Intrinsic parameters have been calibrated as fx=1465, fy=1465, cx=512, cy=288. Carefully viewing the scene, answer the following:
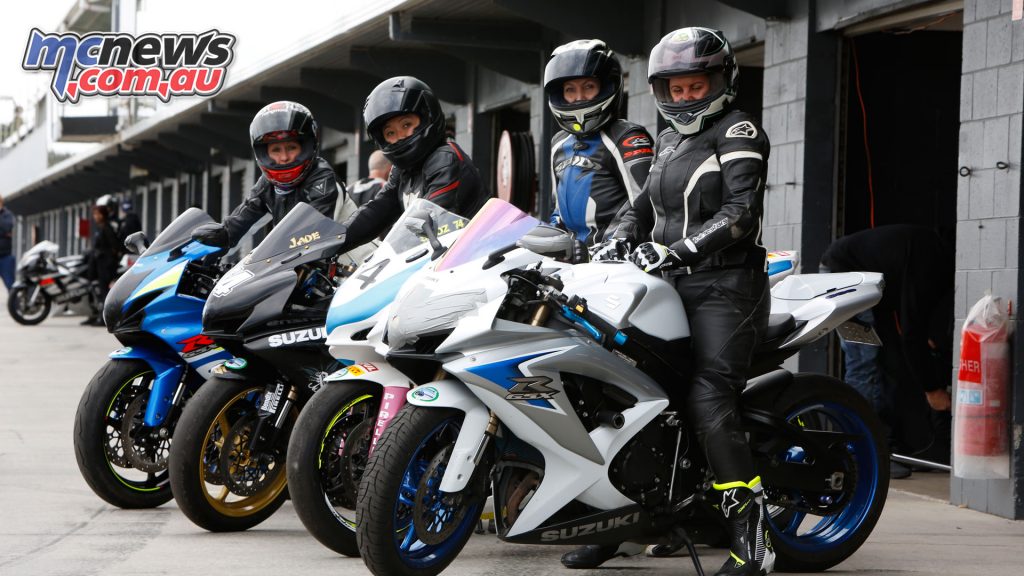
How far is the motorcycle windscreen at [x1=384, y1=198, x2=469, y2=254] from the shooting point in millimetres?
5156

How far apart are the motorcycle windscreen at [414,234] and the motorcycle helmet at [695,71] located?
828 mm

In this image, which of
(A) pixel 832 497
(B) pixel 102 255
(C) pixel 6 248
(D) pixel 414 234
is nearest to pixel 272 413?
(D) pixel 414 234

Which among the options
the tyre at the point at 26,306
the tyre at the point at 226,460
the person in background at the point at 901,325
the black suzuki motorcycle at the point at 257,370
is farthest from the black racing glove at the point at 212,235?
the tyre at the point at 26,306

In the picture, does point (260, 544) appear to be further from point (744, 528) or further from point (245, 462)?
point (744, 528)

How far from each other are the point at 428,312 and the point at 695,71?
4.11 ft

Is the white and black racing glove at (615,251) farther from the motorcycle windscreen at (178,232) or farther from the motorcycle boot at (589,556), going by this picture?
the motorcycle windscreen at (178,232)

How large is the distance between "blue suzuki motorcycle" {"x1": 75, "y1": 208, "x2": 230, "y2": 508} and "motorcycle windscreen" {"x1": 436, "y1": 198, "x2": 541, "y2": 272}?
1949 millimetres

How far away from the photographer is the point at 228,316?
228 inches

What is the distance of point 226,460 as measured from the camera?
584 centimetres

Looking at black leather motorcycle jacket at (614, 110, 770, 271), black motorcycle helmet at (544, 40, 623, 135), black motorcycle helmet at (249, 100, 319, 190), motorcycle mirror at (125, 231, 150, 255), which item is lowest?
motorcycle mirror at (125, 231, 150, 255)

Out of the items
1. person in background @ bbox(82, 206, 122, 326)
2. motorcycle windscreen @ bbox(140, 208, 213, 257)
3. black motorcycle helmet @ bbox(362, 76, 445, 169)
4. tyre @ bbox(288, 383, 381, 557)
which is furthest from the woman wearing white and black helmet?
person in background @ bbox(82, 206, 122, 326)

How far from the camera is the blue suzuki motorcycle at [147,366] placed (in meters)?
6.23

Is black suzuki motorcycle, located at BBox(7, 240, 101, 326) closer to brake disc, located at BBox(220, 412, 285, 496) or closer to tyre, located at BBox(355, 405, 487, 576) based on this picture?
brake disc, located at BBox(220, 412, 285, 496)

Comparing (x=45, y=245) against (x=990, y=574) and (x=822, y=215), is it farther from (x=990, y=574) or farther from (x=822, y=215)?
(x=990, y=574)
